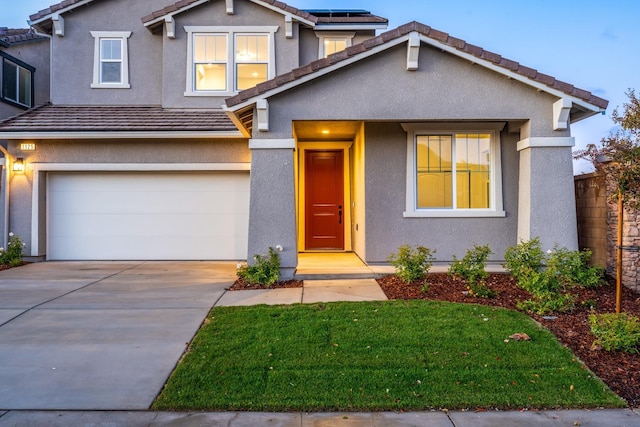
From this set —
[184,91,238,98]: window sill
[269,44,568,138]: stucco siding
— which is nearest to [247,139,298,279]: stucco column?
[269,44,568,138]: stucco siding

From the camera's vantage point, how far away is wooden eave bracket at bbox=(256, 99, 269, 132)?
800 cm

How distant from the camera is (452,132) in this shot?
375 inches

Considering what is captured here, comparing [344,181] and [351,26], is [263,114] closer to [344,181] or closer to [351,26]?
[344,181]

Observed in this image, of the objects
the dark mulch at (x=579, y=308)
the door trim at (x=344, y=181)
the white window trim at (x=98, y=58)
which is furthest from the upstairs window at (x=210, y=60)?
the dark mulch at (x=579, y=308)

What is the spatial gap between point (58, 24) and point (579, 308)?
14115 mm

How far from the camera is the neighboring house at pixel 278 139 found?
8266 millimetres

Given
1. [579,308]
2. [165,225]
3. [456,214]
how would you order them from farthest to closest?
[165,225] < [456,214] < [579,308]

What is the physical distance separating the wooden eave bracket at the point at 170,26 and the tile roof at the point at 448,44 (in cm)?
563

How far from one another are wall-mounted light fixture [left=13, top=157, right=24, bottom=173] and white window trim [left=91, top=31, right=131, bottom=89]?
2838 millimetres

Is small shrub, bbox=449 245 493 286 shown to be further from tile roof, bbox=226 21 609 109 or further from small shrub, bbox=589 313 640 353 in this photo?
tile roof, bbox=226 21 609 109

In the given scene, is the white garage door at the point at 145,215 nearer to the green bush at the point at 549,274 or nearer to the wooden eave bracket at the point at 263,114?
the wooden eave bracket at the point at 263,114

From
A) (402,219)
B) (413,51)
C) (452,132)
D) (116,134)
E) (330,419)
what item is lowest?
(330,419)

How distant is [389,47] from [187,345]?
6.05 metres

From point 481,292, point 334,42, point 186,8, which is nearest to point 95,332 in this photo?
point 481,292
